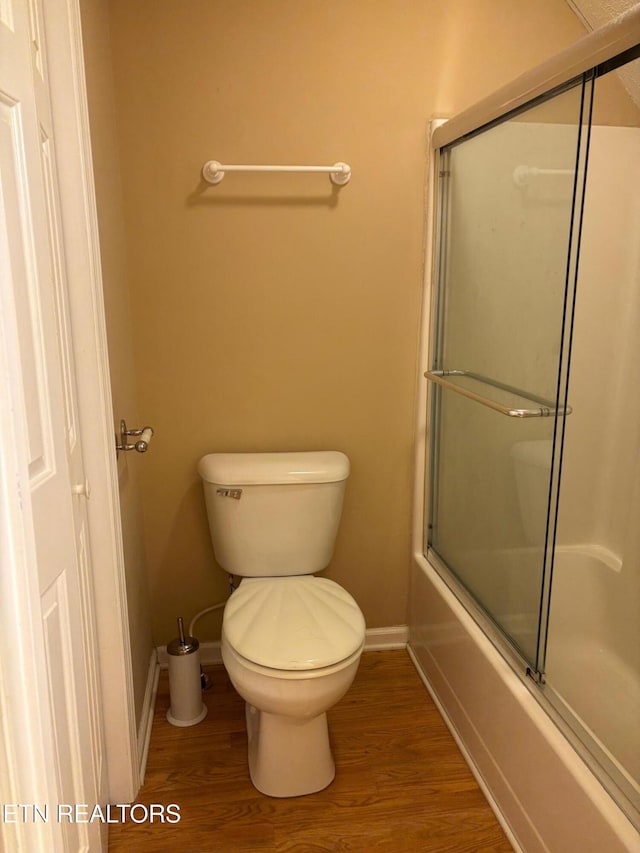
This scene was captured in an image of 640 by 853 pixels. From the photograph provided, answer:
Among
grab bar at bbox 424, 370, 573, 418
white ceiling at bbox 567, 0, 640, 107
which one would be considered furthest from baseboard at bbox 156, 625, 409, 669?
white ceiling at bbox 567, 0, 640, 107

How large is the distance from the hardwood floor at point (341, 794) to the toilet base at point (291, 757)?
0.10ft

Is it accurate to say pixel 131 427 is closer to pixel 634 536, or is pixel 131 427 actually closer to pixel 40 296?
pixel 40 296

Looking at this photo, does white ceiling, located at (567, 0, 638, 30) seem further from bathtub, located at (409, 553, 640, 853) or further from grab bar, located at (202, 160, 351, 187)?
bathtub, located at (409, 553, 640, 853)

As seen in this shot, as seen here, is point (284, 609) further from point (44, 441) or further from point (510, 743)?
point (44, 441)

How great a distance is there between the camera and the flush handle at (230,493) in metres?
2.07

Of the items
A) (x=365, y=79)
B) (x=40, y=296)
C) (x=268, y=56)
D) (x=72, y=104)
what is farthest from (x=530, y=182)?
(x=40, y=296)

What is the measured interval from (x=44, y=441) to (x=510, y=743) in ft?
4.32

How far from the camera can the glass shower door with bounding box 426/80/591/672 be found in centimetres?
157

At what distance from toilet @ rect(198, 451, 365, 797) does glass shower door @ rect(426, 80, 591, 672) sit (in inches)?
15.5

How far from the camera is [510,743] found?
1679 millimetres

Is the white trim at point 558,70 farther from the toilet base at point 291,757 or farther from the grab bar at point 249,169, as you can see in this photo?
the toilet base at point 291,757

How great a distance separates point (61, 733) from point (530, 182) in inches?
62.3

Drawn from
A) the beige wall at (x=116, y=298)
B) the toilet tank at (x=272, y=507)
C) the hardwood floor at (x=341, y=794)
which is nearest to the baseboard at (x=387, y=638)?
the hardwood floor at (x=341, y=794)

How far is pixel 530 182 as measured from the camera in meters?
1.68
